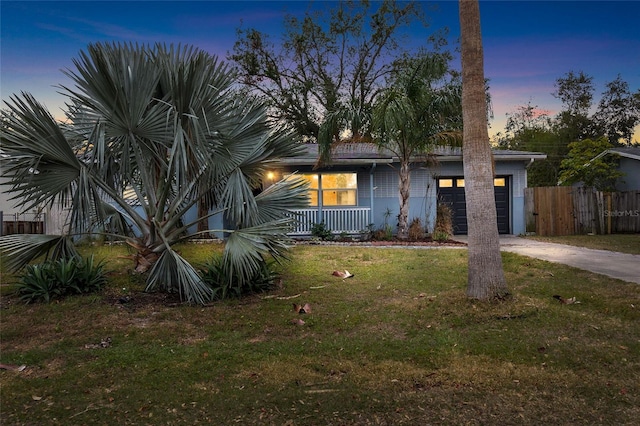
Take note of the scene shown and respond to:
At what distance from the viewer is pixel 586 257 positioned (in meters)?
10.0

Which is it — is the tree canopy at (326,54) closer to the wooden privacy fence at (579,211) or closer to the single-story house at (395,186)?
the single-story house at (395,186)

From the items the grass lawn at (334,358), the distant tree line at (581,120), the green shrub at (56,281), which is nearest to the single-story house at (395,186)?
the grass lawn at (334,358)

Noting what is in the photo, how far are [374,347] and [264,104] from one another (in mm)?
4953

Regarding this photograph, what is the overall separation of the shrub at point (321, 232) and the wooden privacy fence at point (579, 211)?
7.54 m

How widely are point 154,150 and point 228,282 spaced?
2.45 metres

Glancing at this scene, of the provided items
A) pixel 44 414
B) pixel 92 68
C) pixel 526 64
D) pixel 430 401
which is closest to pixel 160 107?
pixel 92 68

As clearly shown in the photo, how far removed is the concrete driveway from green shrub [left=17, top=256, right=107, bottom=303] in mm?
8642

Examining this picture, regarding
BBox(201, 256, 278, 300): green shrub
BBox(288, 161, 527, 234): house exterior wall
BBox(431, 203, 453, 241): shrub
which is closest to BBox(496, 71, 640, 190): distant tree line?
BBox(288, 161, 527, 234): house exterior wall

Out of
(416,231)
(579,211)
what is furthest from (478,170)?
(579,211)

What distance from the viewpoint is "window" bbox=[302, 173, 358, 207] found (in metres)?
15.6

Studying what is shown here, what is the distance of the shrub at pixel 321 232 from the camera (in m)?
14.1

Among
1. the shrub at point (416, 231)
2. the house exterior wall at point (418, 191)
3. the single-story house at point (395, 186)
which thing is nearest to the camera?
the shrub at point (416, 231)

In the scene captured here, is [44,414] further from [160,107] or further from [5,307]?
[160,107]

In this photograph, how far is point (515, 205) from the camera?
52.8ft
